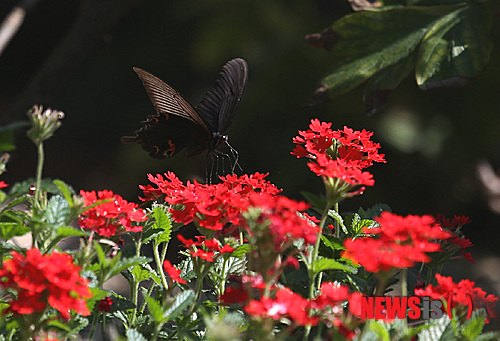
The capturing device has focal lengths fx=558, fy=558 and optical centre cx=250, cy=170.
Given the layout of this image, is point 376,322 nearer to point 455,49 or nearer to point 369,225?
point 369,225

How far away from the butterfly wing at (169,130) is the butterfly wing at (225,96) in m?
0.05

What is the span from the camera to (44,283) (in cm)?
54

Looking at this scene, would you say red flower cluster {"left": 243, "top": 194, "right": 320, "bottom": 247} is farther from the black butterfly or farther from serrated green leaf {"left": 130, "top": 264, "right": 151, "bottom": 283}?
the black butterfly

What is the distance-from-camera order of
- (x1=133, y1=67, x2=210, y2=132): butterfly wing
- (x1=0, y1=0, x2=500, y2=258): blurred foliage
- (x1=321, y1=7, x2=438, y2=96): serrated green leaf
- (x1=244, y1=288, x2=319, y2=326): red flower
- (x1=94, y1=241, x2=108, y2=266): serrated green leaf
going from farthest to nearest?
(x1=0, y1=0, x2=500, y2=258): blurred foliage < (x1=321, y1=7, x2=438, y2=96): serrated green leaf < (x1=133, y1=67, x2=210, y2=132): butterfly wing < (x1=94, y1=241, x2=108, y2=266): serrated green leaf < (x1=244, y1=288, x2=319, y2=326): red flower

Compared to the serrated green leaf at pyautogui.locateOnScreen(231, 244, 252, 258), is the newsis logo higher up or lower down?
lower down

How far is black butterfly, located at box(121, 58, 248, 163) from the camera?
4.56 feet

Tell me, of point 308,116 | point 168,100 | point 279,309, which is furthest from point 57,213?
point 308,116

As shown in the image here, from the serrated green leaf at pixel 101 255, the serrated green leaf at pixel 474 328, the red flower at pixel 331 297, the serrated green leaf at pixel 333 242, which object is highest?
the serrated green leaf at pixel 101 255

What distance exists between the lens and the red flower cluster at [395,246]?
52 cm

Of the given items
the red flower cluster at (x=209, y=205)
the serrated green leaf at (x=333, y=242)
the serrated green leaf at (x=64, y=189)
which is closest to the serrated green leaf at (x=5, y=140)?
the serrated green leaf at (x=64, y=189)

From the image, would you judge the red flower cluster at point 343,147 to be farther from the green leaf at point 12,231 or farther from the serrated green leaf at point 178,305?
the green leaf at point 12,231

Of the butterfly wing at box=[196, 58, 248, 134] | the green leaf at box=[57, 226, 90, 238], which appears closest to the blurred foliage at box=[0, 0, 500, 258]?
the butterfly wing at box=[196, 58, 248, 134]

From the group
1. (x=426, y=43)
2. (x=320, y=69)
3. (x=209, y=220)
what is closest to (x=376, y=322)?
(x=209, y=220)

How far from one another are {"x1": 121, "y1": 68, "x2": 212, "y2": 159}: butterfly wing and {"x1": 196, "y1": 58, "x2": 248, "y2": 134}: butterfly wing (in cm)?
5
